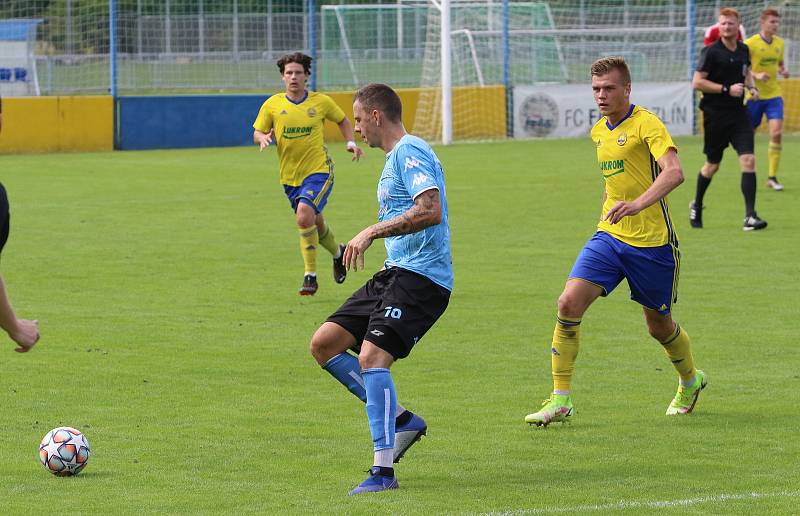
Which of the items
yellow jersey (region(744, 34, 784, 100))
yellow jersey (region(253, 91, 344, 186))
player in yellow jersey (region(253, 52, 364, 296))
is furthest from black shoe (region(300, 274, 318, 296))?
yellow jersey (region(744, 34, 784, 100))

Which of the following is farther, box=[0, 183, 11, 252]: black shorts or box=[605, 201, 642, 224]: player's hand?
box=[605, 201, 642, 224]: player's hand

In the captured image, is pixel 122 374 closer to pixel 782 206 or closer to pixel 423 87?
pixel 782 206

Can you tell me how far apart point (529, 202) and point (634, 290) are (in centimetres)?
1157

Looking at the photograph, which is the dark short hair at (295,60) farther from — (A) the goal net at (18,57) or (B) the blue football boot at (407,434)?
(A) the goal net at (18,57)

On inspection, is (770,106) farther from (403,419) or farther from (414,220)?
(414,220)

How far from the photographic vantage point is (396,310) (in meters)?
6.67

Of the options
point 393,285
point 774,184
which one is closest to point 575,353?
point 393,285

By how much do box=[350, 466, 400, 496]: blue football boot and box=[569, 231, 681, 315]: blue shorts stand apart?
196cm

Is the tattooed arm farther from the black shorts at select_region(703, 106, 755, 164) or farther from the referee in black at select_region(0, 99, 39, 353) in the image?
the black shorts at select_region(703, 106, 755, 164)

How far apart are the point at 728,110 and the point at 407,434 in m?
10.3

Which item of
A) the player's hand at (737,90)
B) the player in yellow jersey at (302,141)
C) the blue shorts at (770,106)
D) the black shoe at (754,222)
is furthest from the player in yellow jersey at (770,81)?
the player in yellow jersey at (302,141)

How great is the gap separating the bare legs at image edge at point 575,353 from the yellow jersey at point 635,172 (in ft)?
1.25

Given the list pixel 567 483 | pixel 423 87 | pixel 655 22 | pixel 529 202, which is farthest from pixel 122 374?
pixel 655 22

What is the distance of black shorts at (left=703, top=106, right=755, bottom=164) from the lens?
53.5 ft
